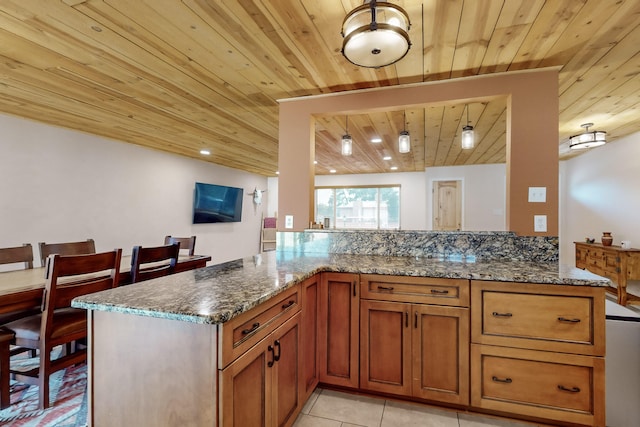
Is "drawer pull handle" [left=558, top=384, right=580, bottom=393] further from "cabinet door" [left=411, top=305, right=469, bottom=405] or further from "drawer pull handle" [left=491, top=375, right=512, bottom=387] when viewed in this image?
"cabinet door" [left=411, top=305, right=469, bottom=405]

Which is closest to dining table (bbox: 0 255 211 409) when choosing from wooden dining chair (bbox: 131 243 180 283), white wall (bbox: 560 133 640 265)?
wooden dining chair (bbox: 131 243 180 283)

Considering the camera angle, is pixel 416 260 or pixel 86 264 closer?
pixel 86 264

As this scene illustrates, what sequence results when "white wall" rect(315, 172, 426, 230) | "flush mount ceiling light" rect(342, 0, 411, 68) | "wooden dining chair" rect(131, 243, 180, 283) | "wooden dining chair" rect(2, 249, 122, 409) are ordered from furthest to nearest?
"white wall" rect(315, 172, 426, 230) → "wooden dining chair" rect(131, 243, 180, 283) → "wooden dining chair" rect(2, 249, 122, 409) → "flush mount ceiling light" rect(342, 0, 411, 68)

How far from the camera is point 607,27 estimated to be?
5.57 ft

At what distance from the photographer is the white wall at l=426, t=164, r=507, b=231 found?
6.47 meters

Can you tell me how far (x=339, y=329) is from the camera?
2.04 meters

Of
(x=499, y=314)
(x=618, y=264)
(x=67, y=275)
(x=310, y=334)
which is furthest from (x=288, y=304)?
(x=618, y=264)

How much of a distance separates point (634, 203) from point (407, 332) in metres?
4.14

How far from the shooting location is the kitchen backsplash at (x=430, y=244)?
7.23 feet

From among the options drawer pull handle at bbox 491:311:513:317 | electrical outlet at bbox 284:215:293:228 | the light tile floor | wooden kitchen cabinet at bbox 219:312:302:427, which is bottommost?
the light tile floor

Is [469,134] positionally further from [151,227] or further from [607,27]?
[151,227]

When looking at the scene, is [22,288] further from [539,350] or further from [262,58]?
[539,350]

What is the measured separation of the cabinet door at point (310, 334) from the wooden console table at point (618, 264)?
4.08m

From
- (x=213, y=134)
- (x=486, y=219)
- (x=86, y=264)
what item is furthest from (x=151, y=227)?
(x=486, y=219)
